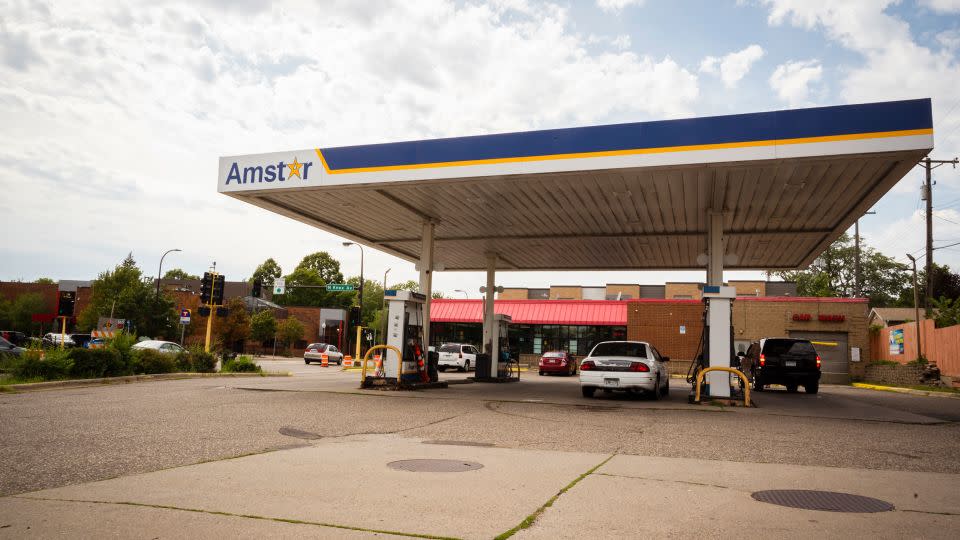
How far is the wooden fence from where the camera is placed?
28.0 meters

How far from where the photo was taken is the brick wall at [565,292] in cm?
7375

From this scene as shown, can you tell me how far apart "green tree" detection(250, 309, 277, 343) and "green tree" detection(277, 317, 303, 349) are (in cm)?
103

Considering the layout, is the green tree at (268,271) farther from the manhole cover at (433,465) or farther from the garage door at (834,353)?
the manhole cover at (433,465)

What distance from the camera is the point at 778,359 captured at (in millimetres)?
22641

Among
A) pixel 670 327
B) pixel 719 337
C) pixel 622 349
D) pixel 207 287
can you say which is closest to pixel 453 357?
pixel 207 287

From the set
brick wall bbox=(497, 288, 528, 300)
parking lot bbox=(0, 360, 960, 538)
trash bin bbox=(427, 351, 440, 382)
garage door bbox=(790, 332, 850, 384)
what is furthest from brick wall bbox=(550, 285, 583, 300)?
parking lot bbox=(0, 360, 960, 538)

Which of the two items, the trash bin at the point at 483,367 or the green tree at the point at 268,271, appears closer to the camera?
the trash bin at the point at 483,367

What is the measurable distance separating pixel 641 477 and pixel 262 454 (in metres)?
4.04

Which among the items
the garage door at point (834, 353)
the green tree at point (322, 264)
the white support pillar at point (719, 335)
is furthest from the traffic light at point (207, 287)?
the green tree at point (322, 264)

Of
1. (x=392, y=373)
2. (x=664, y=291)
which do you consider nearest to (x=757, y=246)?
(x=392, y=373)

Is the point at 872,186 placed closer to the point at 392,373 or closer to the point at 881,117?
the point at 881,117

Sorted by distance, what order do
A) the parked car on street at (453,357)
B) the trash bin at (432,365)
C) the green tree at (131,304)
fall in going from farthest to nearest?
the green tree at (131,304) → the parked car on street at (453,357) → the trash bin at (432,365)

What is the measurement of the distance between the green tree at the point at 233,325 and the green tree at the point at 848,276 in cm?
5472

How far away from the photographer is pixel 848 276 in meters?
79.6
